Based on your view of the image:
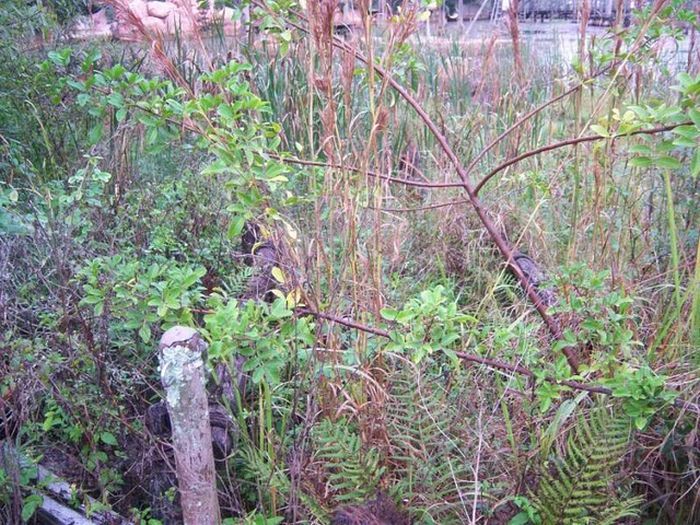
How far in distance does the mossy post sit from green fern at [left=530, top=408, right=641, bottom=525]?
892 millimetres

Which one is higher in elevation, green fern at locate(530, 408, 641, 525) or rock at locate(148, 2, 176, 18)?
rock at locate(148, 2, 176, 18)

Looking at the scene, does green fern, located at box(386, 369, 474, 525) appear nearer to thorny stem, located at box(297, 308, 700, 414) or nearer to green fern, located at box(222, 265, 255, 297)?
thorny stem, located at box(297, 308, 700, 414)

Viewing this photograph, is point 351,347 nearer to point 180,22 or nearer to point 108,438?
point 108,438

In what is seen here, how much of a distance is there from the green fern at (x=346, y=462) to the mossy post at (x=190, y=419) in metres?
0.35

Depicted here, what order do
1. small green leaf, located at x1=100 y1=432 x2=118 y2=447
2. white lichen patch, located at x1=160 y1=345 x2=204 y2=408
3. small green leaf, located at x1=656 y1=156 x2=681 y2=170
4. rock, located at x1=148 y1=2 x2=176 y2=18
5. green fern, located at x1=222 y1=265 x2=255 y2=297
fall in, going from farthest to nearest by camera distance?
1. rock, located at x1=148 y1=2 x2=176 y2=18
2. green fern, located at x1=222 y1=265 x2=255 y2=297
3. small green leaf, located at x1=100 y1=432 x2=118 y2=447
4. small green leaf, located at x1=656 y1=156 x2=681 y2=170
5. white lichen patch, located at x1=160 y1=345 x2=204 y2=408

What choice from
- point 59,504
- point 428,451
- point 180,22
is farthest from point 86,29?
point 428,451

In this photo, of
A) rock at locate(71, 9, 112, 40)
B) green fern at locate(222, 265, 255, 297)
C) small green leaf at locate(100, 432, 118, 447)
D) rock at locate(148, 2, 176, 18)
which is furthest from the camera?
rock at locate(148, 2, 176, 18)

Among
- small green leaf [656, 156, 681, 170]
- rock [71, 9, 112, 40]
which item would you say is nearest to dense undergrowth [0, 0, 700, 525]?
small green leaf [656, 156, 681, 170]

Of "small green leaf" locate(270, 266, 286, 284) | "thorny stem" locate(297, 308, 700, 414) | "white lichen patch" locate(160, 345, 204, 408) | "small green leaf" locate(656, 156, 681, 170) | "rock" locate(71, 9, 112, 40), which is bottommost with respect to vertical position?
"thorny stem" locate(297, 308, 700, 414)

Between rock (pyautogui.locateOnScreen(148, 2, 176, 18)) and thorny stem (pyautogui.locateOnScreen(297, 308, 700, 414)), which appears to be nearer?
thorny stem (pyautogui.locateOnScreen(297, 308, 700, 414))

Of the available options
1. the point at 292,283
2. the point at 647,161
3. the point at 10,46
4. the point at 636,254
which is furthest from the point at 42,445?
the point at 10,46

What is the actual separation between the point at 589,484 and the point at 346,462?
2.18 feet

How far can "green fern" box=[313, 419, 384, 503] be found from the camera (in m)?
2.14

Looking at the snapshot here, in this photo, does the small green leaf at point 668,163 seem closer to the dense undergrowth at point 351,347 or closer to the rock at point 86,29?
the dense undergrowth at point 351,347
